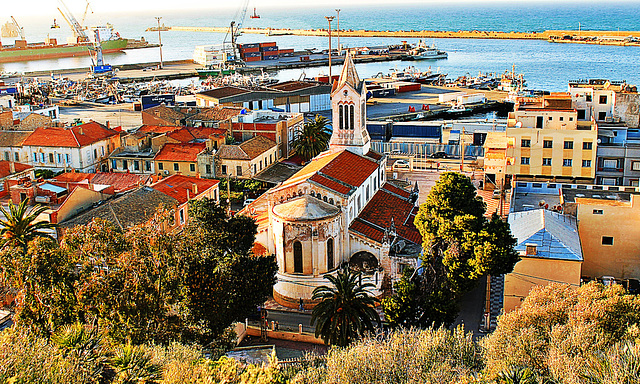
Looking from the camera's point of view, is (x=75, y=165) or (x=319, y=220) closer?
(x=319, y=220)

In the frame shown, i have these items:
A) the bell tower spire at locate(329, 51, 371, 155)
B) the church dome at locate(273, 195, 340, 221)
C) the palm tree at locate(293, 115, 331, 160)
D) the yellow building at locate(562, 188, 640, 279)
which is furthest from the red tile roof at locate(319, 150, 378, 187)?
the palm tree at locate(293, 115, 331, 160)

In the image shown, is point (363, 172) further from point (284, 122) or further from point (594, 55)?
point (594, 55)

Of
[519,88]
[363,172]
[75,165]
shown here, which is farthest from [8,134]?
[519,88]

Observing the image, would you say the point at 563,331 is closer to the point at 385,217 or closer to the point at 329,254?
the point at 329,254

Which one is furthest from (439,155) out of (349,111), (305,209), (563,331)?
(563,331)

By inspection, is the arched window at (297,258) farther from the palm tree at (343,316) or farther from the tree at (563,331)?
the tree at (563,331)

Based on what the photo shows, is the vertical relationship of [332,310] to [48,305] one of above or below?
below
